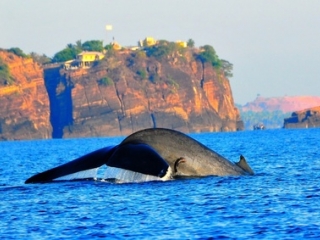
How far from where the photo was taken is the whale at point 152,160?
23109 mm

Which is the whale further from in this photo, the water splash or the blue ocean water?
the blue ocean water

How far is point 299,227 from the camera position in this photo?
2019cm

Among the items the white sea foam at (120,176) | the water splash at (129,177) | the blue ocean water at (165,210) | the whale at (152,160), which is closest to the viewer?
the blue ocean water at (165,210)

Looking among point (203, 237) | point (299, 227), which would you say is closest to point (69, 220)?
point (203, 237)

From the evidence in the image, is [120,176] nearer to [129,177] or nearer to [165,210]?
[129,177]

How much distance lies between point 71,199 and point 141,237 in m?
5.55

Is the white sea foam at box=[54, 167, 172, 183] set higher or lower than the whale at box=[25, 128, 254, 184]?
lower

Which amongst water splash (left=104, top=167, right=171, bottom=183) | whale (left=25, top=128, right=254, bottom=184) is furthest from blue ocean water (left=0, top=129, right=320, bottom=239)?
whale (left=25, top=128, right=254, bottom=184)

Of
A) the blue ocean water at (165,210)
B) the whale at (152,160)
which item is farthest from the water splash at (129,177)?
the blue ocean water at (165,210)

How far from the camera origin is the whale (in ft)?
75.8

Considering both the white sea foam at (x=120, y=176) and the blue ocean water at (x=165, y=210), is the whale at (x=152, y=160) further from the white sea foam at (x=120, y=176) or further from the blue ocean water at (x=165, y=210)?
the blue ocean water at (x=165, y=210)

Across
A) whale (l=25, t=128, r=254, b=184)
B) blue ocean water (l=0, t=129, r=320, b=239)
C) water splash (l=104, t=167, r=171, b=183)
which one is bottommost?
blue ocean water (l=0, t=129, r=320, b=239)

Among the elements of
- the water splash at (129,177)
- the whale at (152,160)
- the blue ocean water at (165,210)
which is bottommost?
the blue ocean water at (165,210)

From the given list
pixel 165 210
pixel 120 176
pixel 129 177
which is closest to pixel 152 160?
pixel 165 210
